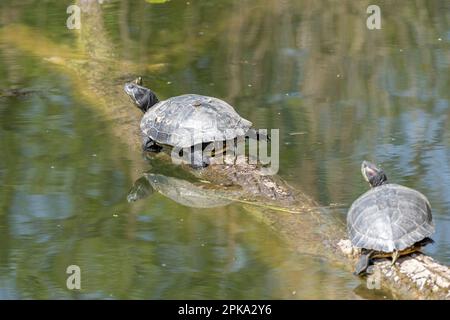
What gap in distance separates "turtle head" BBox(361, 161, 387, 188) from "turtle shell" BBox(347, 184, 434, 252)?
1.96 ft

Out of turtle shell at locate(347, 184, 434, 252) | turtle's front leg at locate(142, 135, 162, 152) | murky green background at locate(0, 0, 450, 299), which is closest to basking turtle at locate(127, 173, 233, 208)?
murky green background at locate(0, 0, 450, 299)

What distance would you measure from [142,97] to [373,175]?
2569mm

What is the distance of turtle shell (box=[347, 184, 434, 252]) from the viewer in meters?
5.48

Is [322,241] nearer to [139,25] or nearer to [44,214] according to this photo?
[44,214]

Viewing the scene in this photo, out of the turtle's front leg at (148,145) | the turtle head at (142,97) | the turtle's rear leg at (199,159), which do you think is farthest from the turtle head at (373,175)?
the turtle head at (142,97)

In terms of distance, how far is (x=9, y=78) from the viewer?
31.2 feet

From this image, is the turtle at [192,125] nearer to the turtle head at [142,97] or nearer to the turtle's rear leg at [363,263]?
the turtle head at [142,97]

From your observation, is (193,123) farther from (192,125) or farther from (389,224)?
(389,224)

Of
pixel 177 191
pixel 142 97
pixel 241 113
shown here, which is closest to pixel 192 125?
pixel 177 191

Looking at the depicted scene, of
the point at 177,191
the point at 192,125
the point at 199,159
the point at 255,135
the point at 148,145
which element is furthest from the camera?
the point at 148,145

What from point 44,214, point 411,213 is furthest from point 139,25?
point 411,213

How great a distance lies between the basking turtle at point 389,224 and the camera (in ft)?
18.0

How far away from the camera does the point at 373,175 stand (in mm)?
6418
